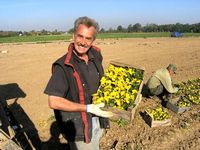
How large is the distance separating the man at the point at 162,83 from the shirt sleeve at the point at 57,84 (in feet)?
19.4

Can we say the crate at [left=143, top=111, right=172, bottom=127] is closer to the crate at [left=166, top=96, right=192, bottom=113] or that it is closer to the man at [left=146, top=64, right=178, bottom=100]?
the crate at [left=166, top=96, right=192, bottom=113]

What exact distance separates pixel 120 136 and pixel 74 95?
11.9ft

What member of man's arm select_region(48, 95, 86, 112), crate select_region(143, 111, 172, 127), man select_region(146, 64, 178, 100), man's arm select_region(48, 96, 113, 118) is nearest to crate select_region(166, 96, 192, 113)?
man select_region(146, 64, 178, 100)

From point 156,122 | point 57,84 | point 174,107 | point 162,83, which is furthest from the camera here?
point 162,83

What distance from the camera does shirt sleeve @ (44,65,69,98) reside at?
3.03 metres

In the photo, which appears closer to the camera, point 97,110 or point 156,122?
point 97,110

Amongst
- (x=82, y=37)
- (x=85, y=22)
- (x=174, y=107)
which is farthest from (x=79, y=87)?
(x=174, y=107)

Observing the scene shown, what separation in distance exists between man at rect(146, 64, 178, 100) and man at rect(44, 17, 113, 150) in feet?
17.4

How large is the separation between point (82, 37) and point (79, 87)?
567 millimetres

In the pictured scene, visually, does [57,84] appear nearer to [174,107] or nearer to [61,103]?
[61,103]

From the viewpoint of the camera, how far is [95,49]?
12.2 feet

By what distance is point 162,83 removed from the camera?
28.9 ft

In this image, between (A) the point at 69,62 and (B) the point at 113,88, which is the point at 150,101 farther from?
(A) the point at 69,62

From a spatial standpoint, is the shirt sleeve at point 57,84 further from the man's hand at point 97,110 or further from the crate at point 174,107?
the crate at point 174,107
